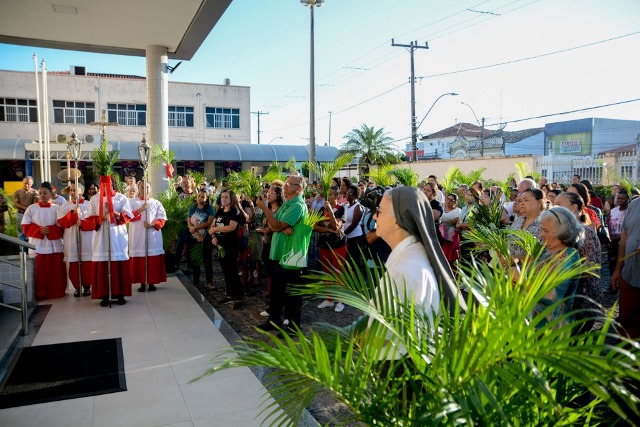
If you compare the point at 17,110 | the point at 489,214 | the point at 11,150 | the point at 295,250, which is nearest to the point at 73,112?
the point at 17,110

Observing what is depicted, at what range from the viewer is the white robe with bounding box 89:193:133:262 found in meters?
7.69

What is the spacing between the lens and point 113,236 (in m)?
7.79

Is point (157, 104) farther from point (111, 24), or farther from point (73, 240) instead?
point (73, 240)

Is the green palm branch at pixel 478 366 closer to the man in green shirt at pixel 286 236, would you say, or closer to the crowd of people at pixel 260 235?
the crowd of people at pixel 260 235

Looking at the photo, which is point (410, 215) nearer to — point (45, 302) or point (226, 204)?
point (226, 204)

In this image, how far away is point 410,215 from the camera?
2480 millimetres

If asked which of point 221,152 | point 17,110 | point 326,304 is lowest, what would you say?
point 326,304

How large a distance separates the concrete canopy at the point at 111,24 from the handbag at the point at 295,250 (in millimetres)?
5334

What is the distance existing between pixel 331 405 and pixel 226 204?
13.7 feet

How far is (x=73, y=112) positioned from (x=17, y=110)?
3348 mm

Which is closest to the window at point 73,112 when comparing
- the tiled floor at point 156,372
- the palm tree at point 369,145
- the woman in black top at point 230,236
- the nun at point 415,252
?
the palm tree at point 369,145

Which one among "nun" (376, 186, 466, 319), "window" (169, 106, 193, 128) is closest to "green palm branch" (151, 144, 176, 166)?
"nun" (376, 186, 466, 319)

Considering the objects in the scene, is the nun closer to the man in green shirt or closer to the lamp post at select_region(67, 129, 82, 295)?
the man in green shirt

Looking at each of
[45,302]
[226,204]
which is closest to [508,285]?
[226,204]
